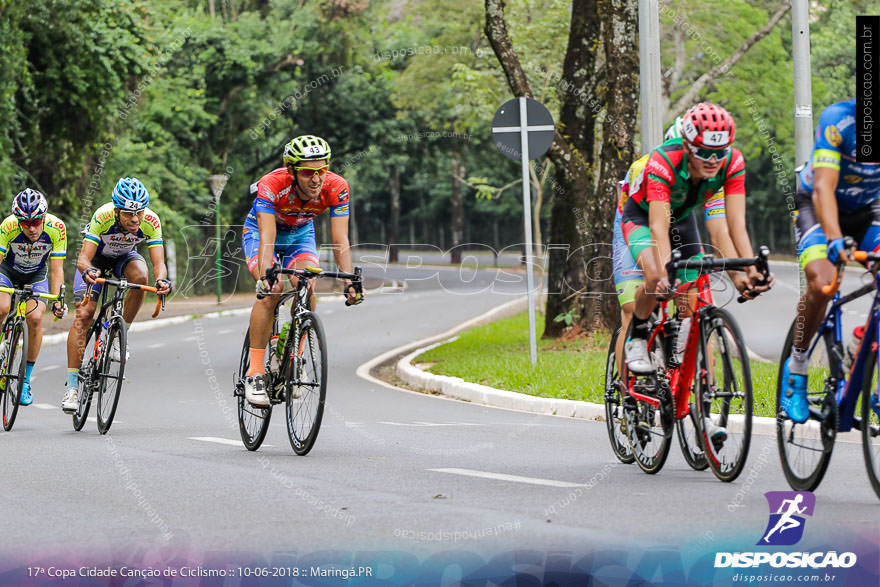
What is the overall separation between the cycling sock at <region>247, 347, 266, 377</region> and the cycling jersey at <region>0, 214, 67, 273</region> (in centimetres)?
348

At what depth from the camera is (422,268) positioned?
74.0m

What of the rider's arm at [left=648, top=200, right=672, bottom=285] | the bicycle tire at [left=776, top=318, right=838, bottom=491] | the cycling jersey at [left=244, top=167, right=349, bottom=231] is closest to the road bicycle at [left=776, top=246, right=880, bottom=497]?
the bicycle tire at [left=776, top=318, right=838, bottom=491]

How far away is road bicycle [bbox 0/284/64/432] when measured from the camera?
443 inches

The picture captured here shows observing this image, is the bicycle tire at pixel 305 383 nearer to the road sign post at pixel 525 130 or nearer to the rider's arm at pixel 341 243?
the rider's arm at pixel 341 243

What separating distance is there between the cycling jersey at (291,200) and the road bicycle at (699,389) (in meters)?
2.23

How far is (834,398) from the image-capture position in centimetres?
605

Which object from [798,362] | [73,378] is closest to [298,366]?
[73,378]

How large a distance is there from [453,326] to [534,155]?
1275 centimetres

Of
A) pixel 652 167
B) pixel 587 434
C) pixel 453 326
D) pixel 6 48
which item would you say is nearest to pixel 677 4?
pixel 453 326

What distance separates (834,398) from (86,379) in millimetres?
6622

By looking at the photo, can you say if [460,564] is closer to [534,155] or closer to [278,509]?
[278,509]

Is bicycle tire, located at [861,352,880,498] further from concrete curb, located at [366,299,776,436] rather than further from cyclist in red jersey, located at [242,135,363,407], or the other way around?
concrete curb, located at [366,299,776,436]

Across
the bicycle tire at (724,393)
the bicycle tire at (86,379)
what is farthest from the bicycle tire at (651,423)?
the bicycle tire at (86,379)

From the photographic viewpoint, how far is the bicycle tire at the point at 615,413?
8016mm
